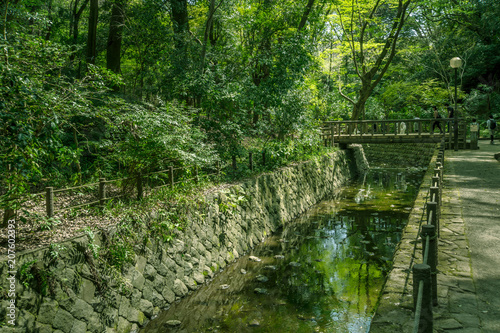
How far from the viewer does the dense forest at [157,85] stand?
5301 mm

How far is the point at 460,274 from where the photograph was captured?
5074mm

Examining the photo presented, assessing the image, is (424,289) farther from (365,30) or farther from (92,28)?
(365,30)

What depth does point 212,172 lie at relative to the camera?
10734mm

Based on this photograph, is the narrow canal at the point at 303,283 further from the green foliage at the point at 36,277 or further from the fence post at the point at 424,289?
the fence post at the point at 424,289

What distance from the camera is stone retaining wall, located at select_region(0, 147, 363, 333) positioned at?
4590mm

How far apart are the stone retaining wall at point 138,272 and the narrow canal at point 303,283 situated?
0.34 m

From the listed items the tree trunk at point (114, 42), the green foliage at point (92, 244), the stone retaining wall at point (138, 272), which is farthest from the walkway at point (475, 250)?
the tree trunk at point (114, 42)

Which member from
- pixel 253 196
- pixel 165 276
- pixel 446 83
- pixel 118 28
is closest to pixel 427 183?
pixel 253 196

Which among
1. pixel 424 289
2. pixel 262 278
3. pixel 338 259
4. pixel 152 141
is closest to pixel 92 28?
pixel 152 141

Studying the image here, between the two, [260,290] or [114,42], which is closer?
[260,290]

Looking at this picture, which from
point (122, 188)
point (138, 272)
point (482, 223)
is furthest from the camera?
point (122, 188)

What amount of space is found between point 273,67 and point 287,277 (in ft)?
25.5

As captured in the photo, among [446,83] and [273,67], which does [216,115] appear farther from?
[446,83]

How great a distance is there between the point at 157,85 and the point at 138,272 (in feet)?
35.5
